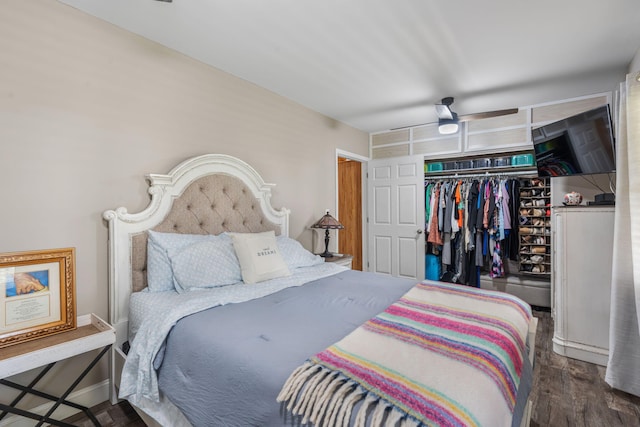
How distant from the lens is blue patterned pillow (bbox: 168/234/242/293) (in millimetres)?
1866

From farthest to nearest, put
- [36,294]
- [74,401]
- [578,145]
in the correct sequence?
[578,145] → [74,401] → [36,294]

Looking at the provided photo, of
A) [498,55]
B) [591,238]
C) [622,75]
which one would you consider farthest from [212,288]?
[622,75]

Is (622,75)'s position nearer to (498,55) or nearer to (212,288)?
(498,55)

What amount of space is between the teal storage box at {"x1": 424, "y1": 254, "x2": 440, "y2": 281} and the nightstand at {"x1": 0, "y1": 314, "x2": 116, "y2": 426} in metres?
3.69

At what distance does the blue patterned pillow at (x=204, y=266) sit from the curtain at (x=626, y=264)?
2.48 m

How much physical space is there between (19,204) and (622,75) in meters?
4.46

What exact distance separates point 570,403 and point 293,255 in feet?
6.74

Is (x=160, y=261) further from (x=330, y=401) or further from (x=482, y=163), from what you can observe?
(x=482, y=163)

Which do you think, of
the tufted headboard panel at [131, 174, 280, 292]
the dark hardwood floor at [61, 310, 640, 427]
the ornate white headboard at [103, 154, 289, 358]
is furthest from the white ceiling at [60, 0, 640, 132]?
the dark hardwood floor at [61, 310, 640, 427]

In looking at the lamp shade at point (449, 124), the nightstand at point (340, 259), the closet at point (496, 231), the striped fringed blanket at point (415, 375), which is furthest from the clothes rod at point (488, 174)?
the striped fringed blanket at point (415, 375)

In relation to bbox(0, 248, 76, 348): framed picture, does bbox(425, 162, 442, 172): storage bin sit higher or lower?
higher

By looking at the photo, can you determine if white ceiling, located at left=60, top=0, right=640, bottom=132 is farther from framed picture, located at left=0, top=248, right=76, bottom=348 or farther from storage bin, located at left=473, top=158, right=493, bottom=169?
framed picture, located at left=0, top=248, right=76, bottom=348

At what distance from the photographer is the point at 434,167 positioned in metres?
4.28

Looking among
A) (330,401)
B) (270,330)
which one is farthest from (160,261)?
(330,401)
